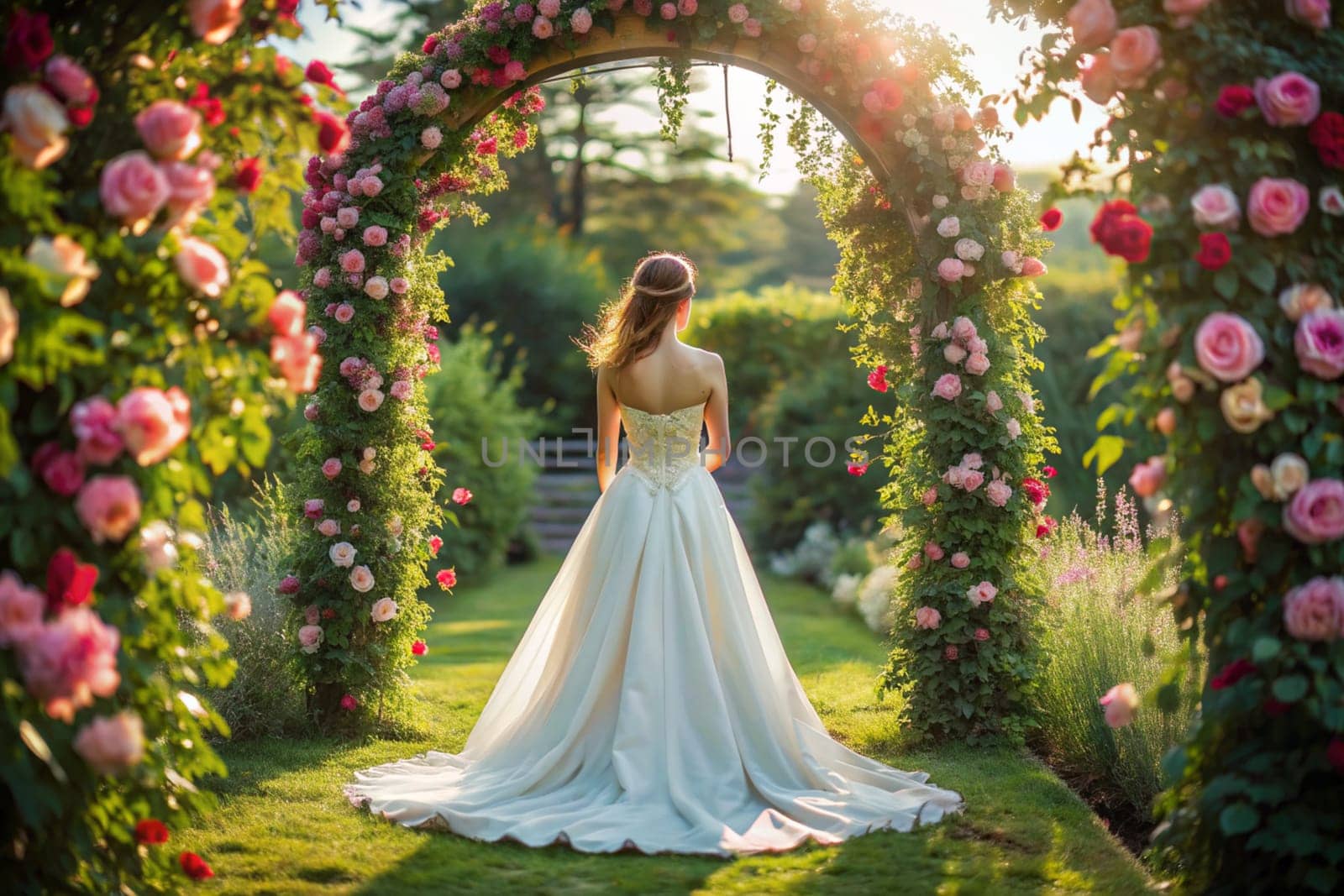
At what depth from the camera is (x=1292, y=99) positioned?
9.54 feet

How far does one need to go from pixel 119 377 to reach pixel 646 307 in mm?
2474

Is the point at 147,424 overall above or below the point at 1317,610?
above

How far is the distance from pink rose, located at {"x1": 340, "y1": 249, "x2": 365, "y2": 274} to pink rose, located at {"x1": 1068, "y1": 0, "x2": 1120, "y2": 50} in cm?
335

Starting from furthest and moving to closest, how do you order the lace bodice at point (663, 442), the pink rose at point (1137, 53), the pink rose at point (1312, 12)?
the lace bodice at point (663, 442) → the pink rose at point (1137, 53) → the pink rose at point (1312, 12)

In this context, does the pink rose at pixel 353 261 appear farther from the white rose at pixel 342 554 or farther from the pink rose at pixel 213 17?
the pink rose at pixel 213 17

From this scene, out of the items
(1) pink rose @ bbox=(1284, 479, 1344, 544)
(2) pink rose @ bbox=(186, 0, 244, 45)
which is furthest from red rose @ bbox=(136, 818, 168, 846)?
(1) pink rose @ bbox=(1284, 479, 1344, 544)

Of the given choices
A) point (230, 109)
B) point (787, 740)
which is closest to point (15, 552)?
point (230, 109)

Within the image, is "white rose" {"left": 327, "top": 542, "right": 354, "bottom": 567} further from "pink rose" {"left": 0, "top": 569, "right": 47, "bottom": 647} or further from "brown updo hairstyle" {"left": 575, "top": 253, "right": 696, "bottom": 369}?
"pink rose" {"left": 0, "top": 569, "right": 47, "bottom": 647}

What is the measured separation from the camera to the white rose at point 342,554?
547 centimetres

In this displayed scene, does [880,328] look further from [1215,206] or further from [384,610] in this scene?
[1215,206]

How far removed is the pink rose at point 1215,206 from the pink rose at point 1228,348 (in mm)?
247

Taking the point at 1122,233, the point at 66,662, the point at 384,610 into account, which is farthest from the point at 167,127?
the point at 384,610

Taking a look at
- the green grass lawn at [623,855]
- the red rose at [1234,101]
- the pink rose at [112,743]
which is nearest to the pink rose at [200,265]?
the pink rose at [112,743]

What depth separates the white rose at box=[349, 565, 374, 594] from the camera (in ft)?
18.0
